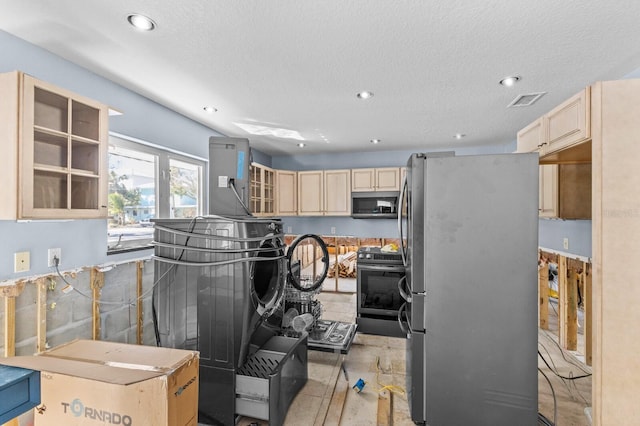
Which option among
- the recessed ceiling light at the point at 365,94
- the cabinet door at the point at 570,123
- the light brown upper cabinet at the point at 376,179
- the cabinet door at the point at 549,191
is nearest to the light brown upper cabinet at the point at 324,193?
the light brown upper cabinet at the point at 376,179

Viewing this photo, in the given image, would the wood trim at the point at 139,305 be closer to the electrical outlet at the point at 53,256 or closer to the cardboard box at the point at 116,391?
the electrical outlet at the point at 53,256

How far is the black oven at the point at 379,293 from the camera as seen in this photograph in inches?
138

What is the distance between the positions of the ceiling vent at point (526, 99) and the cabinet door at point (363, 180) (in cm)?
228

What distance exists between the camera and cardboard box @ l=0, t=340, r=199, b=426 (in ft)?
4.24

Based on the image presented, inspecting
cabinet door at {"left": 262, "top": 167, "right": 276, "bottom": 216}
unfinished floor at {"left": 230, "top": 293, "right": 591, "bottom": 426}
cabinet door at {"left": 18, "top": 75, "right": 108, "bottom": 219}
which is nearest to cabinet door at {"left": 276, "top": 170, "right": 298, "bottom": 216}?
cabinet door at {"left": 262, "top": 167, "right": 276, "bottom": 216}

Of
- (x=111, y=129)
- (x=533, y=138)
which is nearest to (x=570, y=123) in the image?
(x=533, y=138)

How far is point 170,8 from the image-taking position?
5.09 ft

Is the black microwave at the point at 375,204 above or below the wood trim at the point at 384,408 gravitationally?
above

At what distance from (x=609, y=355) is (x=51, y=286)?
3.25 m

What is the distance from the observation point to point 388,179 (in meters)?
4.87

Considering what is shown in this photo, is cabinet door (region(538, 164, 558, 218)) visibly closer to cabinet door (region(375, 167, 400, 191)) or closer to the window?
cabinet door (region(375, 167, 400, 191))

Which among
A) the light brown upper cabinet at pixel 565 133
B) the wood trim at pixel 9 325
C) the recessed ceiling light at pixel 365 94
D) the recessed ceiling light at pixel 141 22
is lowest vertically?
the wood trim at pixel 9 325

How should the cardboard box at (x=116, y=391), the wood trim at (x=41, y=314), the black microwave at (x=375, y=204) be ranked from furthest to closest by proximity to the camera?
the black microwave at (x=375, y=204) → the wood trim at (x=41, y=314) → the cardboard box at (x=116, y=391)

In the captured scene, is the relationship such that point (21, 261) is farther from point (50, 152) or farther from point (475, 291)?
point (475, 291)
